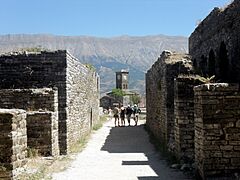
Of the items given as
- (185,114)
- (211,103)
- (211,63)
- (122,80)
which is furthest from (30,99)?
(122,80)

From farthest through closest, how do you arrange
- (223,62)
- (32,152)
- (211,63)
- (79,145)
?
(79,145) < (211,63) < (223,62) < (32,152)

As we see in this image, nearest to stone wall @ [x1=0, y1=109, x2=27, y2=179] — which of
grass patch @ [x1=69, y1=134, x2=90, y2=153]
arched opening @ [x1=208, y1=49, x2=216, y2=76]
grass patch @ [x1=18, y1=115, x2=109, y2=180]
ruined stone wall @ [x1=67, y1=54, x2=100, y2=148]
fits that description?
grass patch @ [x1=18, y1=115, x2=109, y2=180]

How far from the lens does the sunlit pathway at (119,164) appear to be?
10.4 metres

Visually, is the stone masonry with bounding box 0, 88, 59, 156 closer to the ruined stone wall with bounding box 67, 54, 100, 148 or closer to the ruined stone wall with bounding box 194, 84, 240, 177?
the ruined stone wall with bounding box 67, 54, 100, 148

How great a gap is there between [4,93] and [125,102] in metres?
50.2

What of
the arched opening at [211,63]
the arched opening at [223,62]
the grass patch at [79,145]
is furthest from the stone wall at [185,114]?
the grass patch at [79,145]

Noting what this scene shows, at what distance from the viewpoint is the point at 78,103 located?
18.2 meters

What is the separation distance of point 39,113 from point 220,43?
19.9ft

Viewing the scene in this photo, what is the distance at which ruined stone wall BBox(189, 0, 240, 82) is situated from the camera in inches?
476

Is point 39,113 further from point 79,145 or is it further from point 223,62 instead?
point 223,62

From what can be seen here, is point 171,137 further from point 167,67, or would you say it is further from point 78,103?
point 78,103

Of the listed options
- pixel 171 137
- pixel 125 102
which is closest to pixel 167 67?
pixel 171 137

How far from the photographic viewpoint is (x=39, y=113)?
42.4 feet

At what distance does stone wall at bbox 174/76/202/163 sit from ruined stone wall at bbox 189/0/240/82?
1080mm
